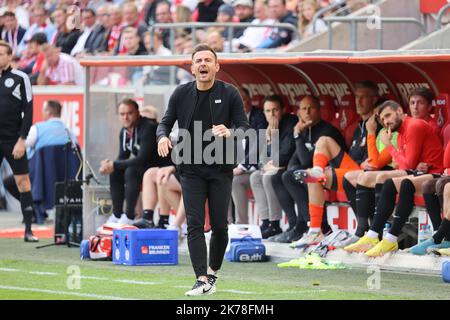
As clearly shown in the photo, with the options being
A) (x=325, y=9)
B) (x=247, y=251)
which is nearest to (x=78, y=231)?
(x=247, y=251)

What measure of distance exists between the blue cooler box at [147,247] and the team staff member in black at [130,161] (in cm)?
236

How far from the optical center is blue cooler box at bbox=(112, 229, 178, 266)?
13.4m

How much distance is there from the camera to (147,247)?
530 inches

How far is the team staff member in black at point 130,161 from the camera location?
1590 cm

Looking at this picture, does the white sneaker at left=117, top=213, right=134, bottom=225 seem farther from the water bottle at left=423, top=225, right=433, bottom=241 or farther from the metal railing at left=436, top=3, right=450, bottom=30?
the metal railing at left=436, top=3, right=450, bottom=30

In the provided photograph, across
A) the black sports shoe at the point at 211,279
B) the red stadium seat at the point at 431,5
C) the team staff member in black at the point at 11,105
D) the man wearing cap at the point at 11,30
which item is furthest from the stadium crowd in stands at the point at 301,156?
the man wearing cap at the point at 11,30

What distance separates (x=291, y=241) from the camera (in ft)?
48.5

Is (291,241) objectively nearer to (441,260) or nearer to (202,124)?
(441,260)

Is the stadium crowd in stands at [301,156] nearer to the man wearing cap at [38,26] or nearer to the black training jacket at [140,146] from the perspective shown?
the black training jacket at [140,146]

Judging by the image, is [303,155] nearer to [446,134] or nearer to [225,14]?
[446,134]

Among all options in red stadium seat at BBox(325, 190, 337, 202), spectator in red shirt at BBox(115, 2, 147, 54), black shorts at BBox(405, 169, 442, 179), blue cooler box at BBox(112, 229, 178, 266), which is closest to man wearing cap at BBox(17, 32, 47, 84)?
spectator in red shirt at BBox(115, 2, 147, 54)
